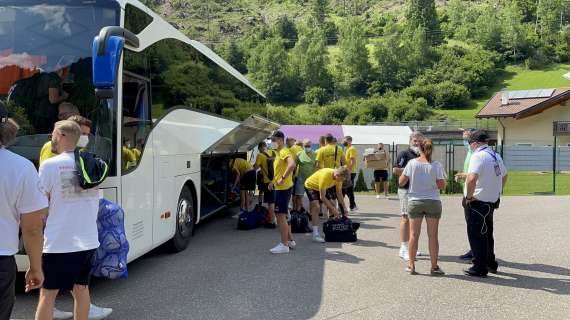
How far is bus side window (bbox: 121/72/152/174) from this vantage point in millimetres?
6000

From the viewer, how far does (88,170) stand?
396cm

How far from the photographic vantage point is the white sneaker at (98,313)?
4.96m

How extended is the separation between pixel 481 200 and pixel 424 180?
793 mm

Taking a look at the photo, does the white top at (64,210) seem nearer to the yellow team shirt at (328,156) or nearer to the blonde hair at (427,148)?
A: the blonde hair at (427,148)

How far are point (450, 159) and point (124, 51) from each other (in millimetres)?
19042

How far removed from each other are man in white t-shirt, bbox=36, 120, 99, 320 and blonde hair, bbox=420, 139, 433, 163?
435 centimetres

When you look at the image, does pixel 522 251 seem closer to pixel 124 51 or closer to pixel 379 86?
pixel 124 51

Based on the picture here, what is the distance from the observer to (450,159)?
22734mm

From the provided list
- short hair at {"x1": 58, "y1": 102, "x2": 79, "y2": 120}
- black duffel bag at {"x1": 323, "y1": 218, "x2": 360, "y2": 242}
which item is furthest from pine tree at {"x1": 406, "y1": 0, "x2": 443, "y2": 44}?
short hair at {"x1": 58, "y1": 102, "x2": 79, "y2": 120}

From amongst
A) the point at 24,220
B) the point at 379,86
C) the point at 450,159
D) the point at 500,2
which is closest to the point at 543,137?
the point at 450,159

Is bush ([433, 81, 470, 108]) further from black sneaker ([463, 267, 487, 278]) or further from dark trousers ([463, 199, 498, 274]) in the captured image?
black sneaker ([463, 267, 487, 278])

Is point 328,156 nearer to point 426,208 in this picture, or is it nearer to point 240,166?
point 240,166

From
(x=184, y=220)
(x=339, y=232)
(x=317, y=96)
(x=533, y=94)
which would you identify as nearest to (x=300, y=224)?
(x=339, y=232)

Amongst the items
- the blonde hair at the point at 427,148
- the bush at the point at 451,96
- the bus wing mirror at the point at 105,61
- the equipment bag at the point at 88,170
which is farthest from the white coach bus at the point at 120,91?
the bush at the point at 451,96
